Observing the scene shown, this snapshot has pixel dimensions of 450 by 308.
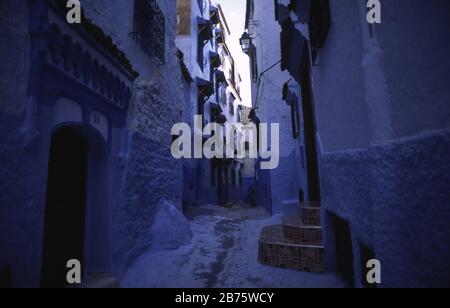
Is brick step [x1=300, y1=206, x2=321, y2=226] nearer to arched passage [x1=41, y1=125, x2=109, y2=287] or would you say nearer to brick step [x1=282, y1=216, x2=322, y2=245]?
brick step [x1=282, y1=216, x2=322, y2=245]

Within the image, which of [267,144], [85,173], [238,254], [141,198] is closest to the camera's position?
[85,173]

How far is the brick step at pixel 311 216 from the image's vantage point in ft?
18.2

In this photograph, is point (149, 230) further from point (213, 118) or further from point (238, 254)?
point (213, 118)

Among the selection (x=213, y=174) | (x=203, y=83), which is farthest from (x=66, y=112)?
(x=213, y=174)

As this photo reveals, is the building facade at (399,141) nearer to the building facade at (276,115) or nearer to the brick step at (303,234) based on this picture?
the brick step at (303,234)

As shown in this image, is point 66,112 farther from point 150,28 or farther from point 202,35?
point 202,35

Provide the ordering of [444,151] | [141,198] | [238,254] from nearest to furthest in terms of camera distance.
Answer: [444,151] → [141,198] → [238,254]

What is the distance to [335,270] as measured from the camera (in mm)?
4426

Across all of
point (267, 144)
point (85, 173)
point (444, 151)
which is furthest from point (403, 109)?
point (267, 144)

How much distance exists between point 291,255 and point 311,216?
1.15m

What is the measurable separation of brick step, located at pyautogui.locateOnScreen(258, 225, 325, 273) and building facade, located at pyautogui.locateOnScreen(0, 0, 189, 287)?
94.3 inches

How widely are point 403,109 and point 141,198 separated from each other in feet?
16.5

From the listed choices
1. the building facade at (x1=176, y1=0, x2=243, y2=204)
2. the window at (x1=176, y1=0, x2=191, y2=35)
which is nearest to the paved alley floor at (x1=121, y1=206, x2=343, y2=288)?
the building facade at (x1=176, y1=0, x2=243, y2=204)

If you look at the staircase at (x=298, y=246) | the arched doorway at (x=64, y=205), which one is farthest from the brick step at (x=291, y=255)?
the arched doorway at (x=64, y=205)
